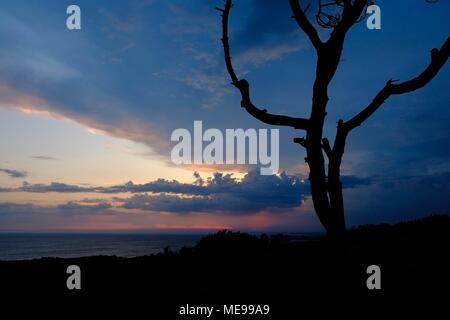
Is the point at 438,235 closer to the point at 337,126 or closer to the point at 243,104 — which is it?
the point at 337,126

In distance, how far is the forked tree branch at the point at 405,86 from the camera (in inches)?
300

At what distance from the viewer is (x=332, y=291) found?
7.11 metres

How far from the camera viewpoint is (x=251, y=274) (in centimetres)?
1015

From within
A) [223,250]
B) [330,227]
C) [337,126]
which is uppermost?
[337,126]

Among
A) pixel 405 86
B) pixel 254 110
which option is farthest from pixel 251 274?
pixel 405 86

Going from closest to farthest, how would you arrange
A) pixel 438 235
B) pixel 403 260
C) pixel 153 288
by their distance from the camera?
pixel 153 288 < pixel 403 260 < pixel 438 235

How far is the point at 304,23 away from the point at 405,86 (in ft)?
7.79

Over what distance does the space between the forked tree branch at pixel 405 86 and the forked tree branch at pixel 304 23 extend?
5.17 ft

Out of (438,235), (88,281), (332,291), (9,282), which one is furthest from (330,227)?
(438,235)

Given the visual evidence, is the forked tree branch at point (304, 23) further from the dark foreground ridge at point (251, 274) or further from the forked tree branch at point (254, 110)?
the dark foreground ridge at point (251, 274)

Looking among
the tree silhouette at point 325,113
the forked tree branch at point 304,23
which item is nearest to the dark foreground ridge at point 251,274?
the tree silhouette at point 325,113

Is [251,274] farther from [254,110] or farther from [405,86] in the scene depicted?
[405,86]
